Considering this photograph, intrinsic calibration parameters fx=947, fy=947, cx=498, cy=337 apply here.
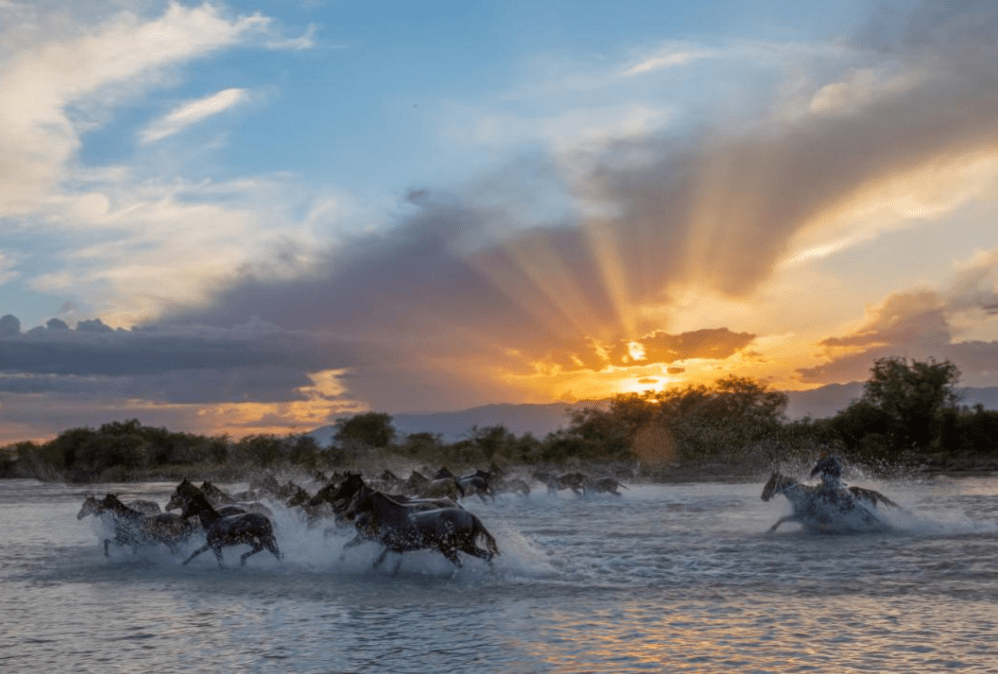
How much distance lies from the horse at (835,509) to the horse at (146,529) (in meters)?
13.1

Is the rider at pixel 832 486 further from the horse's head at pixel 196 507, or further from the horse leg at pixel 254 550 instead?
the horse's head at pixel 196 507

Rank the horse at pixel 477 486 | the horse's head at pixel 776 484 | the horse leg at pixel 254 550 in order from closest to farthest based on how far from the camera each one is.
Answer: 1. the horse leg at pixel 254 550
2. the horse's head at pixel 776 484
3. the horse at pixel 477 486

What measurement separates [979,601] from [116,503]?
16221 millimetres

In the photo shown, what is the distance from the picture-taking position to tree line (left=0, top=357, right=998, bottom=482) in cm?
6569

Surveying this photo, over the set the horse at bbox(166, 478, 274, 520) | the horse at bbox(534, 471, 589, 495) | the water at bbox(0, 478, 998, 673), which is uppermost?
the horse at bbox(166, 478, 274, 520)

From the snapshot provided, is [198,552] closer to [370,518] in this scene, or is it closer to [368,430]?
[370,518]

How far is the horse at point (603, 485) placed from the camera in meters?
39.6

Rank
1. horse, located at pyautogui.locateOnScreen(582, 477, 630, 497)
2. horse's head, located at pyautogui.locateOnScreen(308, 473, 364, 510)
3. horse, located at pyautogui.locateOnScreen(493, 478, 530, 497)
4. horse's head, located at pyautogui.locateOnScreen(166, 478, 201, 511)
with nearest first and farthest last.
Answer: horse's head, located at pyautogui.locateOnScreen(308, 473, 364, 510), horse's head, located at pyautogui.locateOnScreen(166, 478, 201, 511), horse, located at pyautogui.locateOnScreen(582, 477, 630, 497), horse, located at pyautogui.locateOnScreen(493, 478, 530, 497)

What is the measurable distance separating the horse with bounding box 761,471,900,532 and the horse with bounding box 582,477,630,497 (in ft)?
55.5

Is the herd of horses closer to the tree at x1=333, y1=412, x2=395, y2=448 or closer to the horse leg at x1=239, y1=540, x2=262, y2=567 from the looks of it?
the horse leg at x1=239, y1=540, x2=262, y2=567

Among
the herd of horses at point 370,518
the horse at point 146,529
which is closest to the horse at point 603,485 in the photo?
the herd of horses at point 370,518

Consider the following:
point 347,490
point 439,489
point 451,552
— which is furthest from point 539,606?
point 439,489

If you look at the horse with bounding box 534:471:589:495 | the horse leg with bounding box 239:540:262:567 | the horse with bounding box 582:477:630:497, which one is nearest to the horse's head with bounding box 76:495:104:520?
the horse leg with bounding box 239:540:262:567

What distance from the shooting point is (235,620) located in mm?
12359
